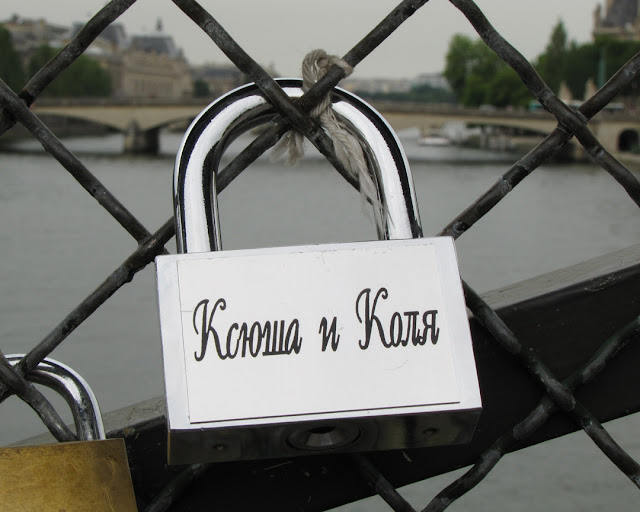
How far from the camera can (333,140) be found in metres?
0.50

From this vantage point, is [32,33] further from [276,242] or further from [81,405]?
[81,405]

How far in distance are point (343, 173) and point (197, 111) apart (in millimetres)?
17537

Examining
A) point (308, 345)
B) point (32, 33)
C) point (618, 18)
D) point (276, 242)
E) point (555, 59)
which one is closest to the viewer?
point (308, 345)

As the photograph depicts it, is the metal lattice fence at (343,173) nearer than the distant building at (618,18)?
Yes

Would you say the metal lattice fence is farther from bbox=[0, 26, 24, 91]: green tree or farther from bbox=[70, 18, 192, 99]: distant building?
bbox=[70, 18, 192, 99]: distant building

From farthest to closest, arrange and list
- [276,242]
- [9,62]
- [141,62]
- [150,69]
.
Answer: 1. [150,69]
2. [141,62]
3. [9,62]
4. [276,242]

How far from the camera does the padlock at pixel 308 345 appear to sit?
43cm

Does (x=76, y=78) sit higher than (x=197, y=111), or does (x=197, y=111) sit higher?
(x=76, y=78)

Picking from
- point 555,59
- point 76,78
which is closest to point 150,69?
point 76,78

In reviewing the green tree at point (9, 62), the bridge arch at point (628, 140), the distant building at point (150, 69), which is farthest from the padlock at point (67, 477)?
the distant building at point (150, 69)

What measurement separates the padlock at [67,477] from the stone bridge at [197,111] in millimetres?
17143

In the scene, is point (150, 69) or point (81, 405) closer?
point (81, 405)

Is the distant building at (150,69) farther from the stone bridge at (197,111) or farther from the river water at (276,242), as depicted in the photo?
the river water at (276,242)

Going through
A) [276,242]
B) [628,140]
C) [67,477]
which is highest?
[67,477]
